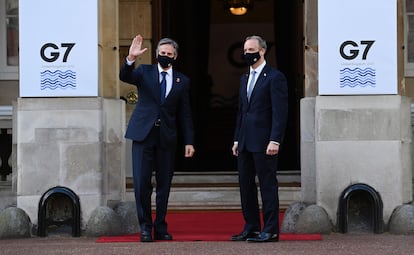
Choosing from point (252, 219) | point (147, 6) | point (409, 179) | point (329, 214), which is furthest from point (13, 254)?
point (147, 6)

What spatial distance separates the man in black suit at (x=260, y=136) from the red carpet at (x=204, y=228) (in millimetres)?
368

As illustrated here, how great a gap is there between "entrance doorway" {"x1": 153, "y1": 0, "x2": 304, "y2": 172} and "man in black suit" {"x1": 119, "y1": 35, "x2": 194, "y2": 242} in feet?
16.6

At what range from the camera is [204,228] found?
11797 mm

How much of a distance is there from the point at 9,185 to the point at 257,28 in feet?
26.4

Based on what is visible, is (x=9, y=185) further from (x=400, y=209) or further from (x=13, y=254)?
(x=400, y=209)

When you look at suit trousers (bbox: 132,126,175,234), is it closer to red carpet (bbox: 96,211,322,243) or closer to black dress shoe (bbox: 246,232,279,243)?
red carpet (bbox: 96,211,322,243)

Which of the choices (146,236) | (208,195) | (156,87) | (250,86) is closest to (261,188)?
(250,86)

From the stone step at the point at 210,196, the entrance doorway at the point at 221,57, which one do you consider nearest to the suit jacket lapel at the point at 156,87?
the stone step at the point at 210,196

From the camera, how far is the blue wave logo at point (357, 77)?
11.2m

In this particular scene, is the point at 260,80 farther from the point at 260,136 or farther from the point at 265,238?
the point at 265,238

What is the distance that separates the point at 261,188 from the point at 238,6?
9273mm

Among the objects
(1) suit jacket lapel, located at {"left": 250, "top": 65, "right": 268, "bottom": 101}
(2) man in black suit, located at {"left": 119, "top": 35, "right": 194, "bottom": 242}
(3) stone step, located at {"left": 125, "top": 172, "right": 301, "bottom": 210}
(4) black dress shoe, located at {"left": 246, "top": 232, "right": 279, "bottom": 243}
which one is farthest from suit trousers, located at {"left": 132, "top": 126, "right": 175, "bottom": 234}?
(3) stone step, located at {"left": 125, "top": 172, "right": 301, "bottom": 210}

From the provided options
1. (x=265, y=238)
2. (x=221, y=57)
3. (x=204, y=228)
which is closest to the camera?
(x=265, y=238)

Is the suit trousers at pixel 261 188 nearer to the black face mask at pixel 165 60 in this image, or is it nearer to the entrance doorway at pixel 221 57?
the black face mask at pixel 165 60
